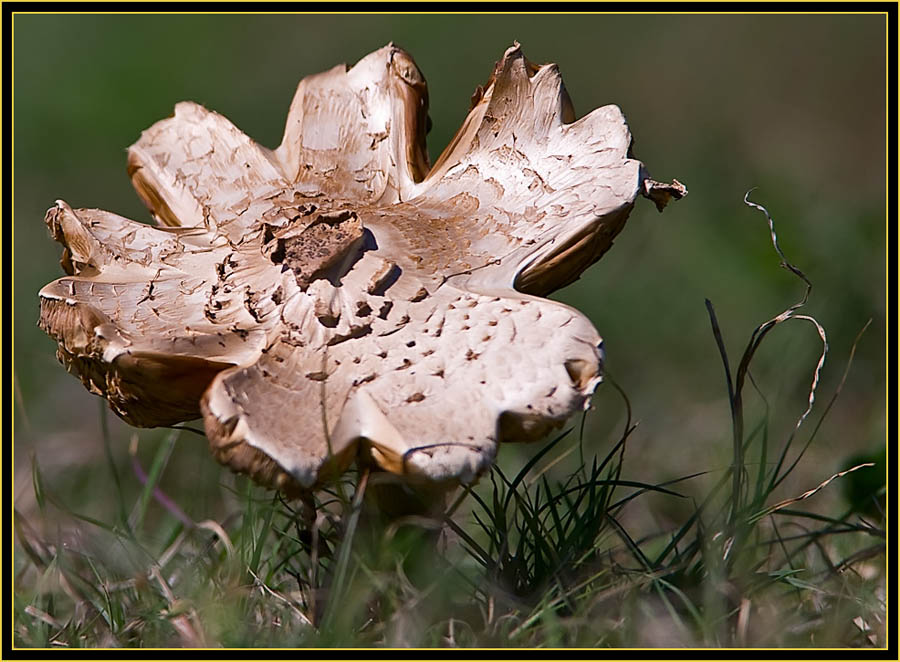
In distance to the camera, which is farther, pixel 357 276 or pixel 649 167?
pixel 649 167

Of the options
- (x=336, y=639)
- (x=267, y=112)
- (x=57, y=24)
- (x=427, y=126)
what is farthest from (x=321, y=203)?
(x=57, y=24)

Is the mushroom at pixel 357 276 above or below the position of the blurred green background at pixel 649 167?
above

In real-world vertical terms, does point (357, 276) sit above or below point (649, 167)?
above

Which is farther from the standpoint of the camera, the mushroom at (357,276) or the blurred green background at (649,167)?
the blurred green background at (649,167)

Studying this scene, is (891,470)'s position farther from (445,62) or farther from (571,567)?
(445,62)
